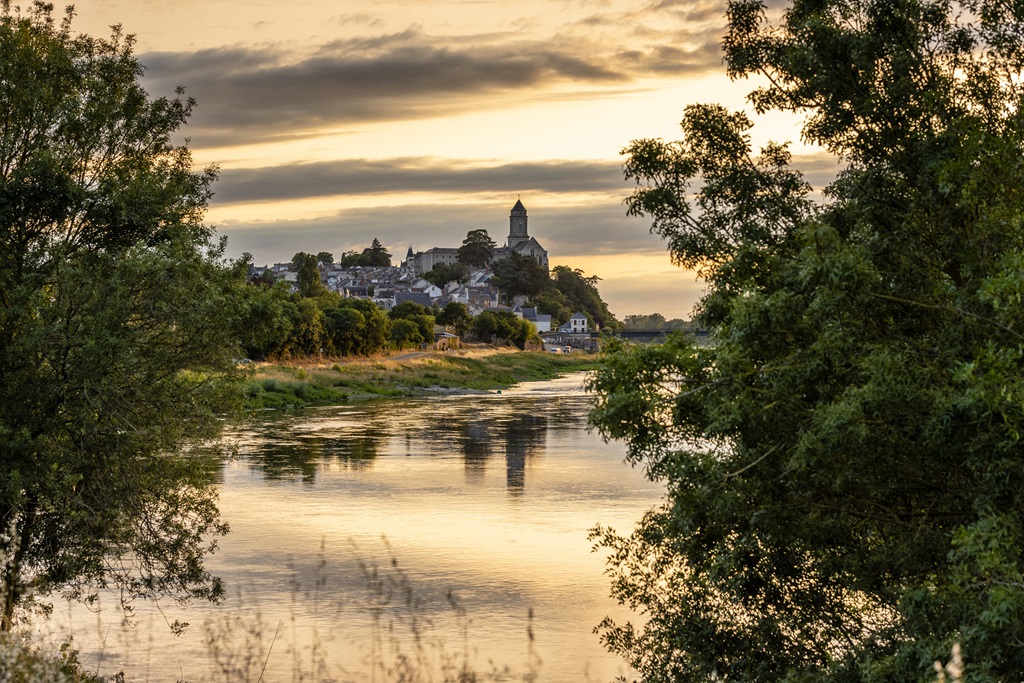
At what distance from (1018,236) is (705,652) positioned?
5412 mm

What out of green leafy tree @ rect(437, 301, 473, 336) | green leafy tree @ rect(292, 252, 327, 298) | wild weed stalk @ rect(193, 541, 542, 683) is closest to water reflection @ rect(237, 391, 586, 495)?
wild weed stalk @ rect(193, 541, 542, 683)

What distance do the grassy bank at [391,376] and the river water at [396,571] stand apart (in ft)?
35.6

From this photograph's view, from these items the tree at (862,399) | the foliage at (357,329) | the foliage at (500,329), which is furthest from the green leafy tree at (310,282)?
the tree at (862,399)

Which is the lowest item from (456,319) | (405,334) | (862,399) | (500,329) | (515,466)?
(515,466)

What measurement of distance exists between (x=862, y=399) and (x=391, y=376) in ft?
231

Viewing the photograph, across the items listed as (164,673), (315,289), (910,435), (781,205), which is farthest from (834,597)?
(315,289)

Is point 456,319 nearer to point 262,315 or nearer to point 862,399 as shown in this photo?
point 262,315

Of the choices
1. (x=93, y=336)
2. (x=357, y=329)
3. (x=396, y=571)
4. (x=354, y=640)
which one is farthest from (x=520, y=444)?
(x=357, y=329)

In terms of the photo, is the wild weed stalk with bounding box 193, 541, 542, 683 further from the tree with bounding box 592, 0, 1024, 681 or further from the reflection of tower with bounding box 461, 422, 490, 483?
the reflection of tower with bounding box 461, 422, 490, 483

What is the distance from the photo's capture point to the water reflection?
3484 cm

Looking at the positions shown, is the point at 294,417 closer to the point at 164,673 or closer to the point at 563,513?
the point at 563,513

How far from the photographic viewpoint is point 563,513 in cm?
2655

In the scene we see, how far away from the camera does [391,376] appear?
78.6 metres

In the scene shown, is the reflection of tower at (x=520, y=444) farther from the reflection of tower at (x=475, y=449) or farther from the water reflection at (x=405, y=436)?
the reflection of tower at (x=475, y=449)
